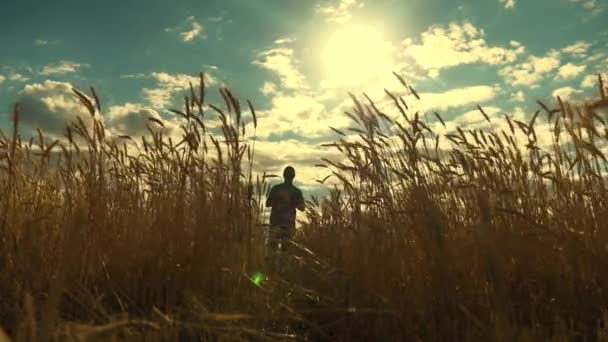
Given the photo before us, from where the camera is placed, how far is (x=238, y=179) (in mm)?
2969

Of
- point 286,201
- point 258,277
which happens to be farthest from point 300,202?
point 258,277

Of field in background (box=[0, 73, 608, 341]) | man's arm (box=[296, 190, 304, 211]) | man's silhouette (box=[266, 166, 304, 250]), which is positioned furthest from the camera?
man's arm (box=[296, 190, 304, 211])

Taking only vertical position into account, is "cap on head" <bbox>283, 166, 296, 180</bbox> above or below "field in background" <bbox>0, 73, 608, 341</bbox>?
above

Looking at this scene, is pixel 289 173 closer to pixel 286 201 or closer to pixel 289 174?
pixel 289 174

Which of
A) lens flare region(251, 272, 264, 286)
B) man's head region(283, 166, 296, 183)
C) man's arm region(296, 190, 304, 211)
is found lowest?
lens flare region(251, 272, 264, 286)

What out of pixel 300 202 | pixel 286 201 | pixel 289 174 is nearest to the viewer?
pixel 286 201

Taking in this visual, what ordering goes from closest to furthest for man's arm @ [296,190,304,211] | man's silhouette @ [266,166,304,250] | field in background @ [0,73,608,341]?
1. field in background @ [0,73,608,341]
2. man's silhouette @ [266,166,304,250]
3. man's arm @ [296,190,304,211]

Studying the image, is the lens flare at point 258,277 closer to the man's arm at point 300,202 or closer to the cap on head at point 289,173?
the man's arm at point 300,202

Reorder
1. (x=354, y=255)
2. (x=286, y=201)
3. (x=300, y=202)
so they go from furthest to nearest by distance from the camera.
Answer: (x=300, y=202) → (x=286, y=201) → (x=354, y=255)

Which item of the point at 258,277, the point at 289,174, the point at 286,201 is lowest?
the point at 258,277

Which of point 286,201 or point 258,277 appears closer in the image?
point 258,277

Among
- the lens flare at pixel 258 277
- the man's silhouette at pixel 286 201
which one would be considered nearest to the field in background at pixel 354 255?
the lens flare at pixel 258 277

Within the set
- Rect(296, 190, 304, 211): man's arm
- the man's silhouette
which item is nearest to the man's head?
the man's silhouette

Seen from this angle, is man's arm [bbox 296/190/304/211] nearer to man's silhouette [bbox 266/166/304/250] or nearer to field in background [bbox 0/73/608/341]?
man's silhouette [bbox 266/166/304/250]
